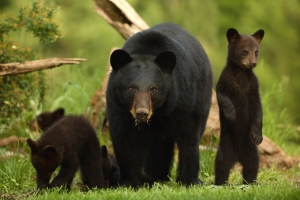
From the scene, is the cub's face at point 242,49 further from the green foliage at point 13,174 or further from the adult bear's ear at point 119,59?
the green foliage at point 13,174

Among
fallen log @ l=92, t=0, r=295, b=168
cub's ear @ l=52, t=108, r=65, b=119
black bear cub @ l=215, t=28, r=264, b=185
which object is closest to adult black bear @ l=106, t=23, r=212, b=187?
black bear cub @ l=215, t=28, r=264, b=185

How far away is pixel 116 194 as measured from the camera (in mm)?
6402

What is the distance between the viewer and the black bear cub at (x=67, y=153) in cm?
721

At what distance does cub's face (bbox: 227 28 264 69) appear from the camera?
729 cm

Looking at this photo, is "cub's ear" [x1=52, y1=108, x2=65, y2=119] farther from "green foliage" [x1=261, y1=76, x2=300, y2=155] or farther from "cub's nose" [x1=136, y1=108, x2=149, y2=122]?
"cub's nose" [x1=136, y1=108, x2=149, y2=122]

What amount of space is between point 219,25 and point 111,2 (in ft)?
35.3

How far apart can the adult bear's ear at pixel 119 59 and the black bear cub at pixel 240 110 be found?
1081 millimetres

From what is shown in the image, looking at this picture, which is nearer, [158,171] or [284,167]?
[158,171]

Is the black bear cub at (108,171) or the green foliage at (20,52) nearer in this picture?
the black bear cub at (108,171)

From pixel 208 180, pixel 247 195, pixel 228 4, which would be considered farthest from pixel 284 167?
pixel 228 4

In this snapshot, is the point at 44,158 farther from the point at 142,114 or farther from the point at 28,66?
the point at 28,66

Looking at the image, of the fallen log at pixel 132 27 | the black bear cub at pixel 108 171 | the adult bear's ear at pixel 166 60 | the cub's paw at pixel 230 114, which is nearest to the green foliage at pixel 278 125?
the fallen log at pixel 132 27

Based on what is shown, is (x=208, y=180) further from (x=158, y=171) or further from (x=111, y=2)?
(x=111, y=2)

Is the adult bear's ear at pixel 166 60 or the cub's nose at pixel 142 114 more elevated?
the adult bear's ear at pixel 166 60
